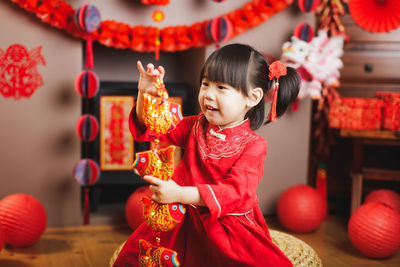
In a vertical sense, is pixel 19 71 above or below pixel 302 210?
above

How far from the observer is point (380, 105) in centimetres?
220

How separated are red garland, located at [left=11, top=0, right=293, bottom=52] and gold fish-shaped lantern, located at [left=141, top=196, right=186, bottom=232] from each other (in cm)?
118

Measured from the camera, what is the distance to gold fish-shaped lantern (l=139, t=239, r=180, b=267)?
3.61ft

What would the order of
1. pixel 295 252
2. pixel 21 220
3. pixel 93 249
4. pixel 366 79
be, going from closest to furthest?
pixel 295 252
pixel 21 220
pixel 93 249
pixel 366 79

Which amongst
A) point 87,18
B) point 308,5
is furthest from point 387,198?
point 87,18

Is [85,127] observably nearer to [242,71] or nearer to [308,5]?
[242,71]

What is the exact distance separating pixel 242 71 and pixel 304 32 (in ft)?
3.98

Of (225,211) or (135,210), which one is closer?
(225,211)

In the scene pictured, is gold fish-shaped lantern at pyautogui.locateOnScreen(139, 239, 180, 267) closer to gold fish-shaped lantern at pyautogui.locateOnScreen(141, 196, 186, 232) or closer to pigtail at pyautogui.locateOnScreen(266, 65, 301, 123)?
gold fish-shaped lantern at pyautogui.locateOnScreen(141, 196, 186, 232)

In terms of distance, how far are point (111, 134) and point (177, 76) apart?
70 centimetres

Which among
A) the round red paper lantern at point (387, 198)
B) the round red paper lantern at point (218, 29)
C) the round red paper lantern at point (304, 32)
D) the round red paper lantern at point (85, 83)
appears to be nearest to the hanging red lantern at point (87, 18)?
the round red paper lantern at point (85, 83)

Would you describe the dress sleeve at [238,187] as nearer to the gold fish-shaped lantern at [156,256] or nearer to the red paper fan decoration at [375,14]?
the gold fish-shaped lantern at [156,256]

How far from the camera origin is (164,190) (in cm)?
105

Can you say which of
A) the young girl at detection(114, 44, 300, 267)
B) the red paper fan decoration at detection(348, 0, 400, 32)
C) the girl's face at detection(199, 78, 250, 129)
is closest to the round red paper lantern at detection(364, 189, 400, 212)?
the red paper fan decoration at detection(348, 0, 400, 32)
